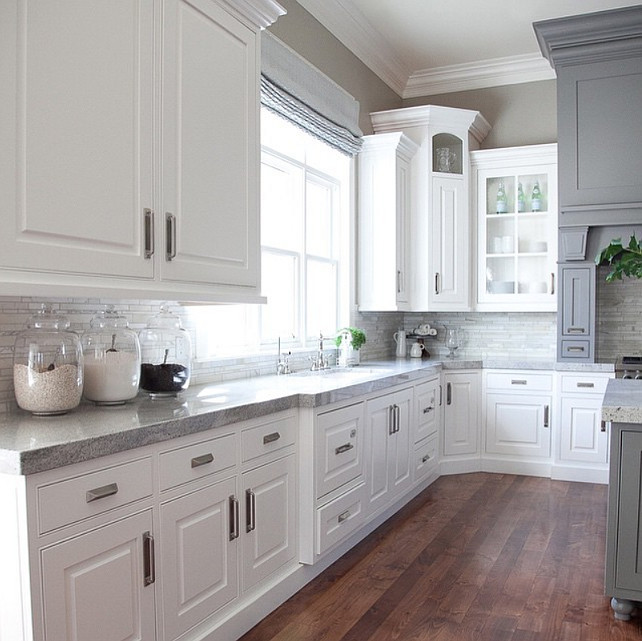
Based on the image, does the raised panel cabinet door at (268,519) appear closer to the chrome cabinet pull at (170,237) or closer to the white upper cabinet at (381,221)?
the chrome cabinet pull at (170,237)

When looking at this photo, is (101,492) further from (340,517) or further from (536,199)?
(536,199)

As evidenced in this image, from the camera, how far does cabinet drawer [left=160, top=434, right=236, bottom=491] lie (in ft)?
6.86

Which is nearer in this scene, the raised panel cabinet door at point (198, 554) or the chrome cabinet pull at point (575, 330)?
the raised panel cabinet door at point (198, 554)

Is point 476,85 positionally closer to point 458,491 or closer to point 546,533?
point 458,491

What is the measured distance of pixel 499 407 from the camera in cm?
501

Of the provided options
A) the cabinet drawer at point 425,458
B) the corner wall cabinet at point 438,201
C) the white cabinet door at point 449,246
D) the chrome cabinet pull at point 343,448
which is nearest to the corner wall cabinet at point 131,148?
the chrome cabinet pull at point 343,448

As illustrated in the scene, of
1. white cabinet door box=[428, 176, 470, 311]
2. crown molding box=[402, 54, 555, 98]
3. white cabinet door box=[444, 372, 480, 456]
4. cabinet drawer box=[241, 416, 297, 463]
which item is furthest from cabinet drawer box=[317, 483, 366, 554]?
crown molding box=[402, 54, 555, 98]

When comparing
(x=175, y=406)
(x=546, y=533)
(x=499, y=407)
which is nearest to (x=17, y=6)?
Answer: (x=175, y=406)

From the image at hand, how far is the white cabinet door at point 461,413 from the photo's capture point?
496 centimetres

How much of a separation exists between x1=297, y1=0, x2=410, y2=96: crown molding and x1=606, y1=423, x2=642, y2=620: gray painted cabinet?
3.03 metres

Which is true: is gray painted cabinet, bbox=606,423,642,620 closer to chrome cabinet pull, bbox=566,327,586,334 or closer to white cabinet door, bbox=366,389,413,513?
white cabinet door, bbox=366,389,413,513

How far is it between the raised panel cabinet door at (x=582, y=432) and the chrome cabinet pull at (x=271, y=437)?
9.12 ft

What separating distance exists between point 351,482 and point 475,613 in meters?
0.83

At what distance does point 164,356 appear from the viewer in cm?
265
